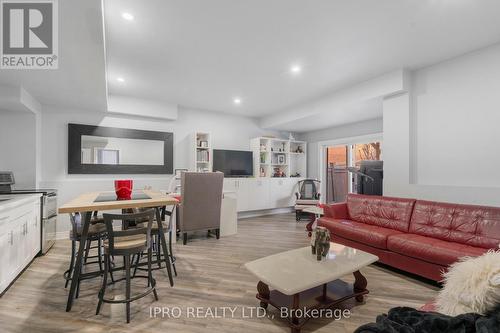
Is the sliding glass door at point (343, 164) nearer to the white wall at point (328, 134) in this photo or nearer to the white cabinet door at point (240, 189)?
the white wall at point (328, 134)

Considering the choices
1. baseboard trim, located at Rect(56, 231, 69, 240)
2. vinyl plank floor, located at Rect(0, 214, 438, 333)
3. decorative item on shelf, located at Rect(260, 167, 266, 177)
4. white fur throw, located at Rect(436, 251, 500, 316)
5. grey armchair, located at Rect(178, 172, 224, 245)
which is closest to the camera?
white fur throw, located at Rect(436, 251, 500, 316)

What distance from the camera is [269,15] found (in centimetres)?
229

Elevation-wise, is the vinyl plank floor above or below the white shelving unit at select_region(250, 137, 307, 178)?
below

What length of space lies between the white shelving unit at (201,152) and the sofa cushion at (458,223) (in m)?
4.00

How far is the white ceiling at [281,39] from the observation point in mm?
2193

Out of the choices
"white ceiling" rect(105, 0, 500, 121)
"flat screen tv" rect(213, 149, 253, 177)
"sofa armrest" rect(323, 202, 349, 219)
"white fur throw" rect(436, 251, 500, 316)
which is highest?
"white ceiling" rect(105, 0, 500, 121)

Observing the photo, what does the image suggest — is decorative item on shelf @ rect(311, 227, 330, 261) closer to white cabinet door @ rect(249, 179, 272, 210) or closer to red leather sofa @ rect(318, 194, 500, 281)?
red leather sofa @ rect(318, 194, 500, 281)

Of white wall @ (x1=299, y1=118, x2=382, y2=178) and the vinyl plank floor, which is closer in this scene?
the vinyl plank floor

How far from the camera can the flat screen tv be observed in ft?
18.6

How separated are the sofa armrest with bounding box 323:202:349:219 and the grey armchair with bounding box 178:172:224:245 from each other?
1.81 m

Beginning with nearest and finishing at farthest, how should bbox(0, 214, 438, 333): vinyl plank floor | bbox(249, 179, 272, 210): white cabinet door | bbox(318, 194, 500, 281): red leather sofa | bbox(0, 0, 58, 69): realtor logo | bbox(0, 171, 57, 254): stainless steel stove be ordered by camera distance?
bbox(0, 214, 438, 333): vinyl plank floor → bbox(0, 0, 58, 69): realtor logo → bbox(318, 194, 500, 281): red leather sofa → bbox(0, 171, 57, 254): stainless steel stove → bbox(249, 179, 272, 210): white cabinet door

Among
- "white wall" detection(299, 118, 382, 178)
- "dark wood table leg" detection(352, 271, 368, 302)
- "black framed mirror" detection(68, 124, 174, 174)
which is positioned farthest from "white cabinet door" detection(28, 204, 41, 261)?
"white wall" detection(299, 118, 382, 178)

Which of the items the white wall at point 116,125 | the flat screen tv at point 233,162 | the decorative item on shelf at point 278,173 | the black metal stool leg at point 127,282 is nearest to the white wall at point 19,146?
the white wall at point 116,125

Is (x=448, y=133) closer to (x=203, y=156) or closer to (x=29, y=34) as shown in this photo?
(x=203, y=156)
